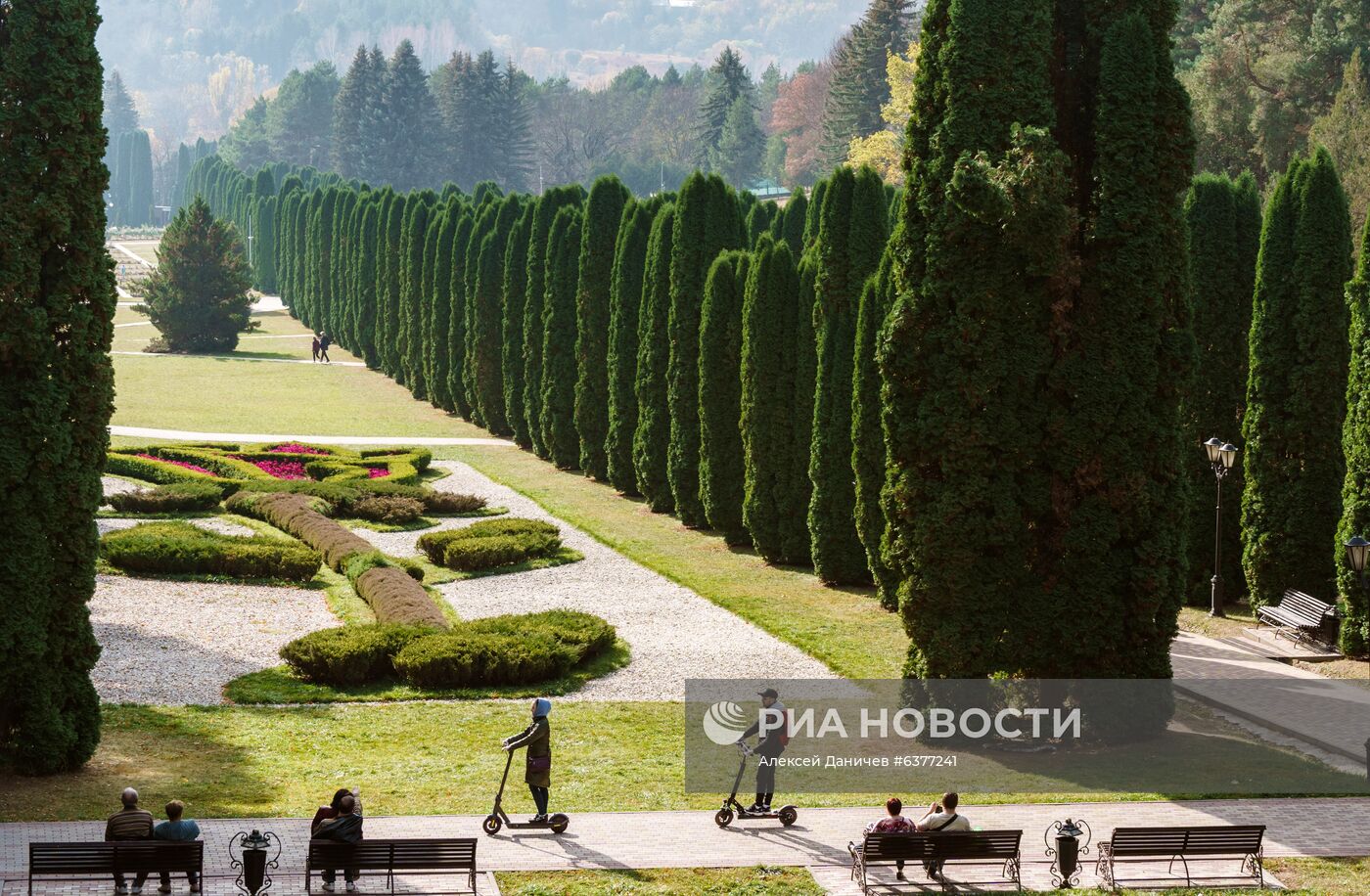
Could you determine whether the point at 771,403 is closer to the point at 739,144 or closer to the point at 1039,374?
the point at 1039,374

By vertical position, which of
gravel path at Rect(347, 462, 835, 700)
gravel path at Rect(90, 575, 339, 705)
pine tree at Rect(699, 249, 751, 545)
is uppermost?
pine tree at Rect(699, 249, 751, 545)

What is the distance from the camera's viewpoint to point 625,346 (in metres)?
37.8

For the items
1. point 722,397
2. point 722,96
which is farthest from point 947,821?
point 722,96

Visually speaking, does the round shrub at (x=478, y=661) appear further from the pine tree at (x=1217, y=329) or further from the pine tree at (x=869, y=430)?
the pine tree at (x=1217, y=329)

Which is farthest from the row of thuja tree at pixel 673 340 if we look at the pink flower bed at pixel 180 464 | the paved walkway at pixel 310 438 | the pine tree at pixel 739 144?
the pine tree at pixel 739 144

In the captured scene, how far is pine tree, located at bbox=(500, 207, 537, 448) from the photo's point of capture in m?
46.0

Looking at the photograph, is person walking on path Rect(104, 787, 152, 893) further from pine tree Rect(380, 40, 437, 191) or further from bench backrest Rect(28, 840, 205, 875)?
pine tree Rect(380, 40, 437, 191)

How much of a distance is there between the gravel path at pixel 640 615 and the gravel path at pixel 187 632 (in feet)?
9.50

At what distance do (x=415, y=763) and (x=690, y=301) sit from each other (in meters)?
18.9

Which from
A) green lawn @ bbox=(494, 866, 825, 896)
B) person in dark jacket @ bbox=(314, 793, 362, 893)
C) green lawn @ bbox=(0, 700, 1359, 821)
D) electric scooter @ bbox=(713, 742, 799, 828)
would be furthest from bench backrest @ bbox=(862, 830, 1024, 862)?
person in dark jacket @ bbox=(314, 793, 362, 893)

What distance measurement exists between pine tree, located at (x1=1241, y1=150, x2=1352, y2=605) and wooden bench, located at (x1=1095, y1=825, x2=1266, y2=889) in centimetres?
1318

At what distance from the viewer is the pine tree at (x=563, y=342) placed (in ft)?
137

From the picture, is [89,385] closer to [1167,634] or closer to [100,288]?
[100,288]

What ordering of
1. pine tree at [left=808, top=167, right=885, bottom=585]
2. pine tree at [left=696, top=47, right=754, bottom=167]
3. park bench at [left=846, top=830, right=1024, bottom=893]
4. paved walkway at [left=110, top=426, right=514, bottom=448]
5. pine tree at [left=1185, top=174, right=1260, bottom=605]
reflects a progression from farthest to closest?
pine tree at [left=696, top=47, right=754, bottom=167], paved walkway at [left=110, top=426, right=514, bottom=448], pine tree at [left=808, top=167, right=885, bottom=585], pine tree at [left=1185, top=174, right=1260, bottom=605], park bench at [left=846, top=830, right=1024, bottom=893]
